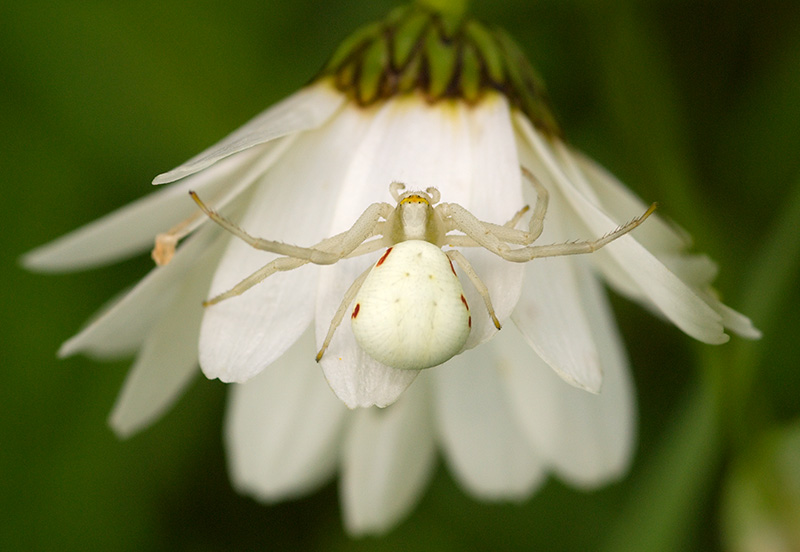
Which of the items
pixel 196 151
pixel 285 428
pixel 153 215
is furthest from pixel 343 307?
pixel 196 151

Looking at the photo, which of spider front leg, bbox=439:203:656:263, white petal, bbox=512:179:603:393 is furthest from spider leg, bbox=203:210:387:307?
white petal, bbox=512:179:603:393

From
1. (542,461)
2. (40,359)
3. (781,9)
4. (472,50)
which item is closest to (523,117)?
(472,50)

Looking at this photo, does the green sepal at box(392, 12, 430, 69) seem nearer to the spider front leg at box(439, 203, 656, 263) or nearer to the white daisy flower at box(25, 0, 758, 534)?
the white daisy flower at box(25, 0, 758, 534)

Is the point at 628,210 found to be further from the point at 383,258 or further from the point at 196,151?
the point at 196,151

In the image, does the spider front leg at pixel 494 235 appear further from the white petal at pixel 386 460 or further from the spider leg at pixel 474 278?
the white petal at pixel 386 460

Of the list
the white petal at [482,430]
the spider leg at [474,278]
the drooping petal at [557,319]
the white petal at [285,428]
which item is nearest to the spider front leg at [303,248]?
the spider leg at [474,278]

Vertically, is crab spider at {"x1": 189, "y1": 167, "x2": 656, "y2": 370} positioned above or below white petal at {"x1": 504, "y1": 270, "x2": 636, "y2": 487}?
above
